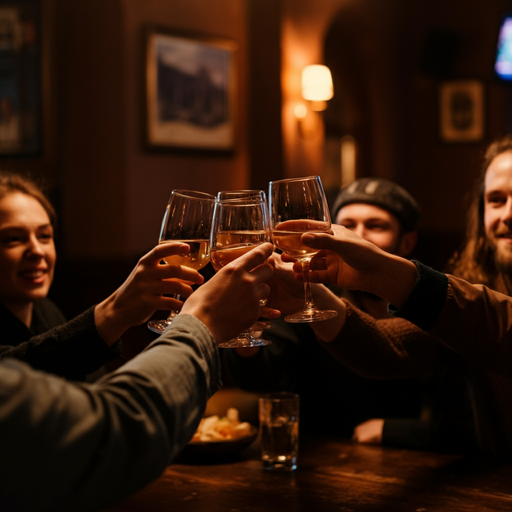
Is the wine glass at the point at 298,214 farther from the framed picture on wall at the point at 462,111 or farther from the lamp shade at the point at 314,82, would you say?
the framed picture on wall at the point at 462,111

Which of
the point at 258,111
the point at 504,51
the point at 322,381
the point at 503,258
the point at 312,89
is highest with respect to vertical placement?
the point at 504,51

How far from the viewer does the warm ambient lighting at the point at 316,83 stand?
199 inches

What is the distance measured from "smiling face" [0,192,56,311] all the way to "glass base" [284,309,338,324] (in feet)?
3.08

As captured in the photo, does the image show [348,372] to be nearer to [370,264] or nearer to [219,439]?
[219,439]

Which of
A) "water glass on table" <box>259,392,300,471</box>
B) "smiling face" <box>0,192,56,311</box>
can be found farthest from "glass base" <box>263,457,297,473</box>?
"smiling face" <box>0,192,56,311</box>

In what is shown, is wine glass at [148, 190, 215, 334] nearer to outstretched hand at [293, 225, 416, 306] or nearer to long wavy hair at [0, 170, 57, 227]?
outstretched hand at [293, 225, 416, 306]

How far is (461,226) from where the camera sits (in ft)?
22.2

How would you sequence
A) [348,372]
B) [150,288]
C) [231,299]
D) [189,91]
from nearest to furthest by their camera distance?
1. [231,299]
2. [150,288]
3. [348,372]
4. [189,91]

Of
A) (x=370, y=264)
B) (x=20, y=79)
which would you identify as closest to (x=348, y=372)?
(x=370, y=264)

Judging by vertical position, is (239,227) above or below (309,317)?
above

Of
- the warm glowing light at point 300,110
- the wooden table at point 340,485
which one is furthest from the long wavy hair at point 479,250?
the warm glowing light at point 300,110

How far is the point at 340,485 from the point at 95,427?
2.56 feet

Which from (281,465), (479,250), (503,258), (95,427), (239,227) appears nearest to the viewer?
(95,427)

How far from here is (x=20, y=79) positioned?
400 cm
